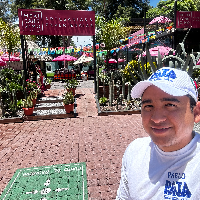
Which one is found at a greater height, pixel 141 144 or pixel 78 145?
pixel 141 144

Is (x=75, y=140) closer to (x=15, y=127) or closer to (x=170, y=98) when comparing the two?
(x=15, y=127)

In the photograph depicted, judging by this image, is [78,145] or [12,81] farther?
[12,81]

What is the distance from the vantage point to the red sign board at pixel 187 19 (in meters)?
12.0

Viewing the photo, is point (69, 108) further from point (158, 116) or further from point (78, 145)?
point (158, 116)

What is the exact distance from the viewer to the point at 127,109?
9.31 m

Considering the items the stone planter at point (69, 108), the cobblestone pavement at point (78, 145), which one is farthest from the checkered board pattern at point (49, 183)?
the stone planter at point (69, 108)

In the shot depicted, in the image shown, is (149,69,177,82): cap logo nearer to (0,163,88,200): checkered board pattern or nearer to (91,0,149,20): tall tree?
(0,163,88,200): checkered board pattern

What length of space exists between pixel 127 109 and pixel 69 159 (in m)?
5.02

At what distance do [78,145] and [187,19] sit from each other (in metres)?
10.7

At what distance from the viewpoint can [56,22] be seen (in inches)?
424

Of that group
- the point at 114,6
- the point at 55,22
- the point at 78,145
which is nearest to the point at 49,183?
the point at 78,145

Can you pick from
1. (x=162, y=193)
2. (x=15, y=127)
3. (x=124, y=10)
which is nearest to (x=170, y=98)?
(x=162, y=193)

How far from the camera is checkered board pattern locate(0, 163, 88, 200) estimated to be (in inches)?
137

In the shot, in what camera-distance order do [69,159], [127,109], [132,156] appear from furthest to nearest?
[127,109] → [69,159] → [132,156]
